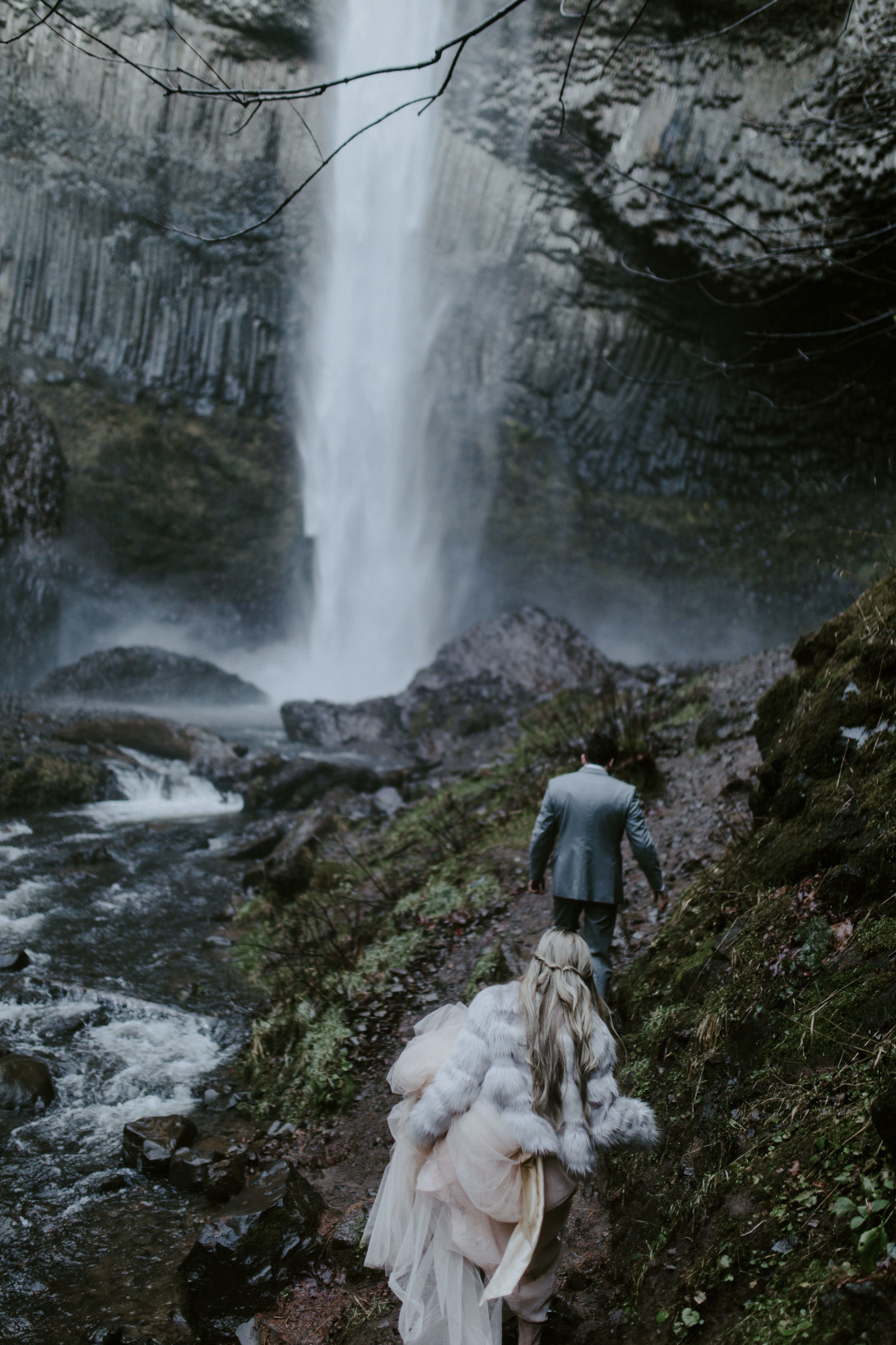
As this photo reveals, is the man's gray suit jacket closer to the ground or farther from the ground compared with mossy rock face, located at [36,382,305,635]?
closer to the ground

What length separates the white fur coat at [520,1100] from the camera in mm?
2422

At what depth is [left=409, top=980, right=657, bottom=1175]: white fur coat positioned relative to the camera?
2.42 metres

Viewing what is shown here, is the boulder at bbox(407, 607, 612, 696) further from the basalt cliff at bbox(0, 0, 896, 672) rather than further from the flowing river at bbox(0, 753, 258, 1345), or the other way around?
the basalt cliff at bbox(0, 0, 896, 672)

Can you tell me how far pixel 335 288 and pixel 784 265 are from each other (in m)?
11.4

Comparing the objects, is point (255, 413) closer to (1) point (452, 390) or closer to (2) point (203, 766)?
(1) point (452, 390)

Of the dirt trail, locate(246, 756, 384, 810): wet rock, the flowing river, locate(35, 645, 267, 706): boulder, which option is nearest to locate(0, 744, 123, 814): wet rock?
the flowing river

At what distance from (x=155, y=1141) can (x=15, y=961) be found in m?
2.83

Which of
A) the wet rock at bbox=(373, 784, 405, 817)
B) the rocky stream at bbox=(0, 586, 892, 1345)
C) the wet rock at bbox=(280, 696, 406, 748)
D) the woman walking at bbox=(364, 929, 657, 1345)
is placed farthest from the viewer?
the wet rock at bbox=(280, 696, 406, 748)

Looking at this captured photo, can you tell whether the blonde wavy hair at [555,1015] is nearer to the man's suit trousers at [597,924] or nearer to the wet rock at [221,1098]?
the man's suit trousers at [597,924]

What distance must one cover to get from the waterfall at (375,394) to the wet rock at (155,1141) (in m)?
17.1

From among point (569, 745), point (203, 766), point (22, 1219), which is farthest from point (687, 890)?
point (203, 766)

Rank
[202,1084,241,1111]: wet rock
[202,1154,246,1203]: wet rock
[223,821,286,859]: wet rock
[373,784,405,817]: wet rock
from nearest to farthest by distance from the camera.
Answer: [202,1154,246,1203]: wet rock → [202,1084,241,1111]: wet rock → [223,821,286,859]: wet rock → [373,784,405,817]: wet rock

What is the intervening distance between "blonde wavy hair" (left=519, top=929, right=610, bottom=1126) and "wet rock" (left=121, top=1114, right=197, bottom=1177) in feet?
10.1

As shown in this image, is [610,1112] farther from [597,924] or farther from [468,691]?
[468,691]
